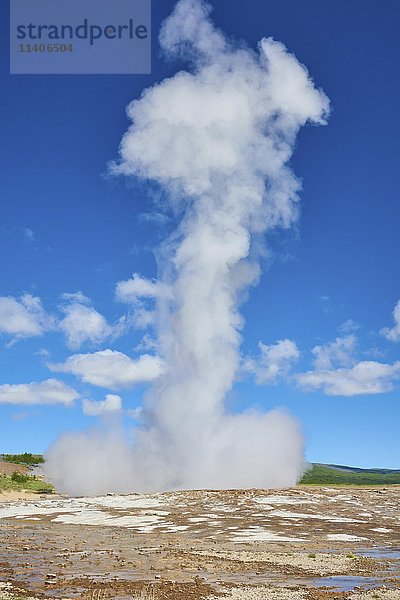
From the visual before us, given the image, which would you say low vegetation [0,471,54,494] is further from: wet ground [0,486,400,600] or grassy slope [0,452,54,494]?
wet ground [0,486,400,600]

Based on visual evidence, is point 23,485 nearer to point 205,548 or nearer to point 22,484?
point 22,484

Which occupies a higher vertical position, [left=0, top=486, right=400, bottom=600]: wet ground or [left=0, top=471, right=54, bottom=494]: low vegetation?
[left=0, top=486, right=400, bottom=600]: wet ground

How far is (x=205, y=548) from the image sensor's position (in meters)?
40.2

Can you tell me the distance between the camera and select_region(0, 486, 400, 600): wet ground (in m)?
27.3

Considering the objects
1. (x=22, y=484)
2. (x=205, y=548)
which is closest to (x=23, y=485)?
(x=22, y=484)

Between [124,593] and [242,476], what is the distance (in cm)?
7788

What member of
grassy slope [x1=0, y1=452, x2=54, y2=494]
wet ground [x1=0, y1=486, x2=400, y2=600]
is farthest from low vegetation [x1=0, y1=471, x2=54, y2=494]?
wet ground [x1=0, y1=486, x2=400, y2=600]

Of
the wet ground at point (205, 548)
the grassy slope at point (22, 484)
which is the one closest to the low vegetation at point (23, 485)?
the grassy slope at point (22, 484)

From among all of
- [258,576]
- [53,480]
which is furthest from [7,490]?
[258,576]

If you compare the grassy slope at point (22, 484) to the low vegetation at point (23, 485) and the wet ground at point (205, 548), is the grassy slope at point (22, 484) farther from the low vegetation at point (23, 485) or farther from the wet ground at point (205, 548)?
the wet ground at point (205, 548)

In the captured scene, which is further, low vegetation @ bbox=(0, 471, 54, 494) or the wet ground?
low vegetation @ bbox=(0, 471, 54, 494)

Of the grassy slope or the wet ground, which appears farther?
the grassy slope

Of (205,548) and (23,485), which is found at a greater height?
(205,548)

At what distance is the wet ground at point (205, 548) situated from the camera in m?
27.3
